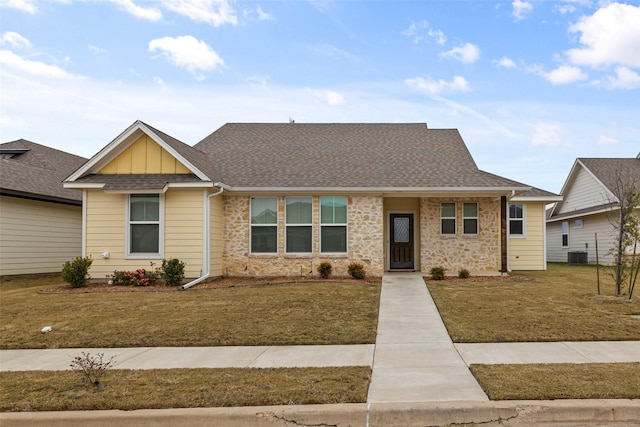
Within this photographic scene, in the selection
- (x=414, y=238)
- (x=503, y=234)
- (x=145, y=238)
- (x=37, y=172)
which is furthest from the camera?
(x=37, y=172)

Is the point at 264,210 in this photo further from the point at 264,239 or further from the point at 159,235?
the point at 159,235

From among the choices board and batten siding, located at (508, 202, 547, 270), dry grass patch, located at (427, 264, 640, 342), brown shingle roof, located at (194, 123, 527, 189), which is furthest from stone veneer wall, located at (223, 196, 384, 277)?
board and batten siding, located at (508, 202, 547, 270)

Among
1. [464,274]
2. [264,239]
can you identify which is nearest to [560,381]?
[464,274]

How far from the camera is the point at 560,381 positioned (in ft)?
17.7

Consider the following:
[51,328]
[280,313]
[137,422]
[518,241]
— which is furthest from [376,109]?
[137,422]

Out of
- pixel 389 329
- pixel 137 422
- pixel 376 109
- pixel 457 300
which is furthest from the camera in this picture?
pixel 376 109

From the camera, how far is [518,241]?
1984 cm

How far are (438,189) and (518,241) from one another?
21.1 feet

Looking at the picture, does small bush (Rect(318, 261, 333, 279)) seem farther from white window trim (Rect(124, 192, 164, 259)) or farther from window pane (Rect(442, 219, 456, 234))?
white window trim (Rect(124, 192, 164, 259))

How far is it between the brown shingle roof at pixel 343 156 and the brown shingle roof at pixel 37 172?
17.7 ft

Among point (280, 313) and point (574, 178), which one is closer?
point (280, 313)

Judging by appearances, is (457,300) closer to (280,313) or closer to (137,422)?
(280,313)

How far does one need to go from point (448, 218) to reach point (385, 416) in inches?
515

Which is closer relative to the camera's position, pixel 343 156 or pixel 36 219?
pixel 36 219
